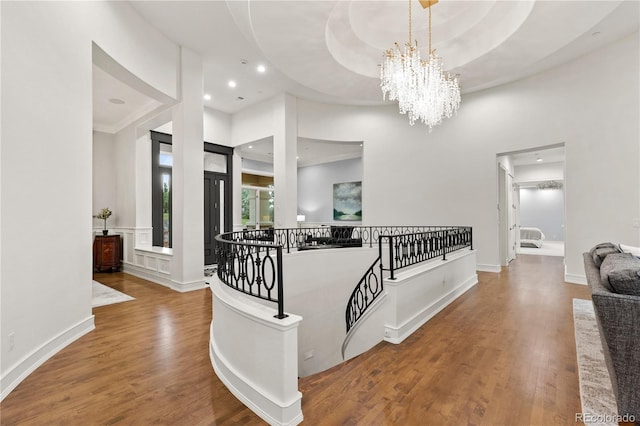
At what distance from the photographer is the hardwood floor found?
6.55 ft

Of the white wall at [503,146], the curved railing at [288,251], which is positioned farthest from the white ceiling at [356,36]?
the curved railing at [288,251]

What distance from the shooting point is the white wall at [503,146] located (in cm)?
526

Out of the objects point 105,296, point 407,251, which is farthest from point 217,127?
point 407,251

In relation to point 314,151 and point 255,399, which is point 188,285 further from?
point 314,151

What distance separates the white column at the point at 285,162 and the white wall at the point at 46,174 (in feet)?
13.0

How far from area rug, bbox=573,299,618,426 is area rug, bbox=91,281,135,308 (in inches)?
225

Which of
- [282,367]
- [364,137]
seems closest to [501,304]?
[282,367]

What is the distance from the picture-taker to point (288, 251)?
5.79 meters

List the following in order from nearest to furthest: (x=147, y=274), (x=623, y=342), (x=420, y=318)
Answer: (x=623, y=342) → (x=420, y=318) → (x=147, y=274)

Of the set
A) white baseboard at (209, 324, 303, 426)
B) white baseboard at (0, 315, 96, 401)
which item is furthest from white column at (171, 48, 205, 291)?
white baseboard at (209, 324, 303, 426)

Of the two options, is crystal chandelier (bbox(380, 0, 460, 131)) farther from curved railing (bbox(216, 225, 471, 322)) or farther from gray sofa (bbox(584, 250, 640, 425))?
gray sofa (bbox(584, 250, 640, 425))

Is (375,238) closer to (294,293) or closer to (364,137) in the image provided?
(364,137)

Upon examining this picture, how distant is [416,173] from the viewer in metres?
7.91

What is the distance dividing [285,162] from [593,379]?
21.0ft
